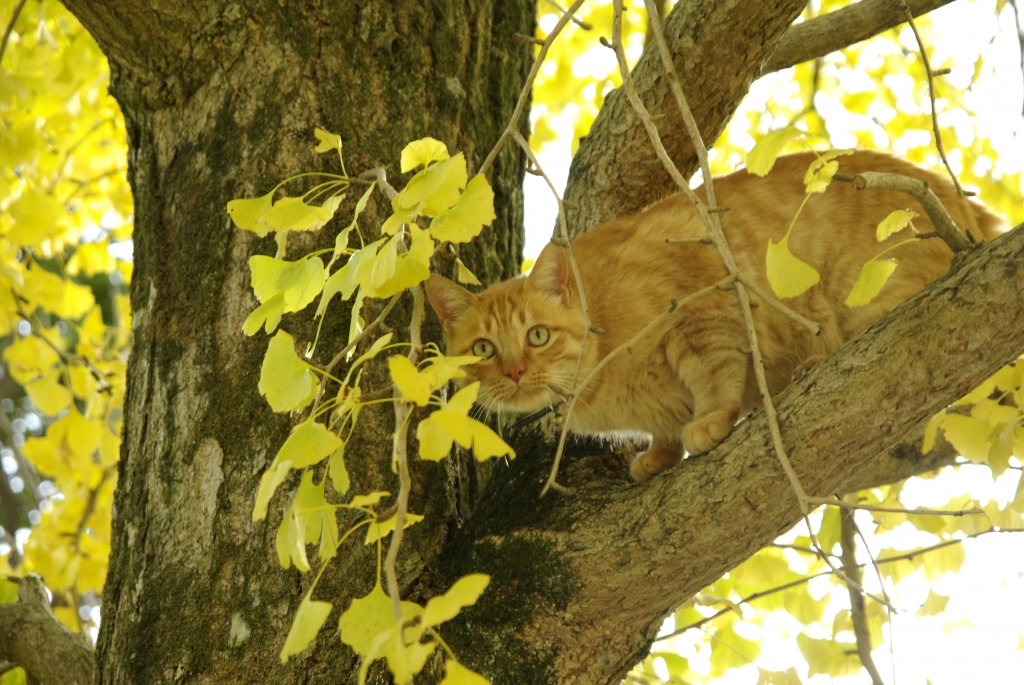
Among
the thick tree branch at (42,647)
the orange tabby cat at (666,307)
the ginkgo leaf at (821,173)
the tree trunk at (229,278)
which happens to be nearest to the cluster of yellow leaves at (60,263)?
the tree trunk at (229,278)

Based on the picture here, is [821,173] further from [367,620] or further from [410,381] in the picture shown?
[367,620]

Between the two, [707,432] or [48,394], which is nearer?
[707,432]

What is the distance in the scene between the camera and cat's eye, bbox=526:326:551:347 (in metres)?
2.25

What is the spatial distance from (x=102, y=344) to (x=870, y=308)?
9.79ft

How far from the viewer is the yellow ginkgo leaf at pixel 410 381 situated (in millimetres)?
943

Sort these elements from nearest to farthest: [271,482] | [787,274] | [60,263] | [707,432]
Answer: [271,482]
[787,274]
[707,432]
[60,263]

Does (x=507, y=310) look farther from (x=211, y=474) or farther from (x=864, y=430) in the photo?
(x=864, y=430)

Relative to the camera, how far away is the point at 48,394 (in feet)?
7.89

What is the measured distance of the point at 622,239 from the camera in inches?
85.5

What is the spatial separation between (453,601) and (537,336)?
1470mm

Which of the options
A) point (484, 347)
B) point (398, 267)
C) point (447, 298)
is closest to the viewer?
point (398, 267)

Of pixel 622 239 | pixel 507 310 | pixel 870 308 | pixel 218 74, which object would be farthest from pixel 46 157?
pixel 870 308

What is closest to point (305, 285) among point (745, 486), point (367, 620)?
point (367, 620)

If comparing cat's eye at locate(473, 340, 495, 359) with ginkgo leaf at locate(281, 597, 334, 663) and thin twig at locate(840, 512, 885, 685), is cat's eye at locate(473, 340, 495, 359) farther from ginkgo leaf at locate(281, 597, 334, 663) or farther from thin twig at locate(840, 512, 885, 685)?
ginkgo leaf at locate(281, 597, 334, 663)
